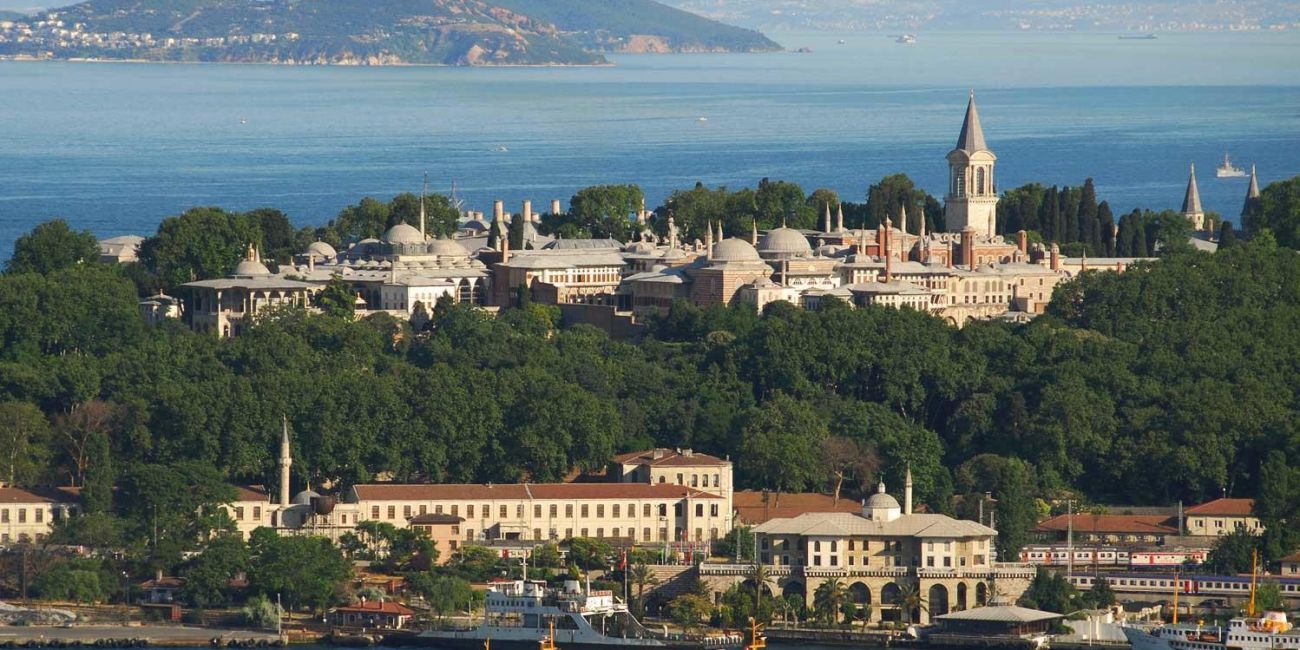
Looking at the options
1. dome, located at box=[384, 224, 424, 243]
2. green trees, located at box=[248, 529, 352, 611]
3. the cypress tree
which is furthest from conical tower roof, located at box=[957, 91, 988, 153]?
green trees, located at box=[248, 529, 352, 611]

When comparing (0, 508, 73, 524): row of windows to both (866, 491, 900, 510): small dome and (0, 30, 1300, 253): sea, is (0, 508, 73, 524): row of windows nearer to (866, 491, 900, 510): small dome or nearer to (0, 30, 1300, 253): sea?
(866, 491, 900, 510): small dome

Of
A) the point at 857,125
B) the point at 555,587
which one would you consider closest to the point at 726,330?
the point at 555,587

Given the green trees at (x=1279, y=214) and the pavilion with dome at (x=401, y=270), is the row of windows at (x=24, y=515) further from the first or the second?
the green trees at (x=1279, y=214)

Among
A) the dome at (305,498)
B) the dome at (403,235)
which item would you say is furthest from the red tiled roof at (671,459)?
the dome at (403,235)

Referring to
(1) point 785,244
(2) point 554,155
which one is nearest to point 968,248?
(1) point 785,244

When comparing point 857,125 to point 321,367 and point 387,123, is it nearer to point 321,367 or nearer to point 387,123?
point 387,123
